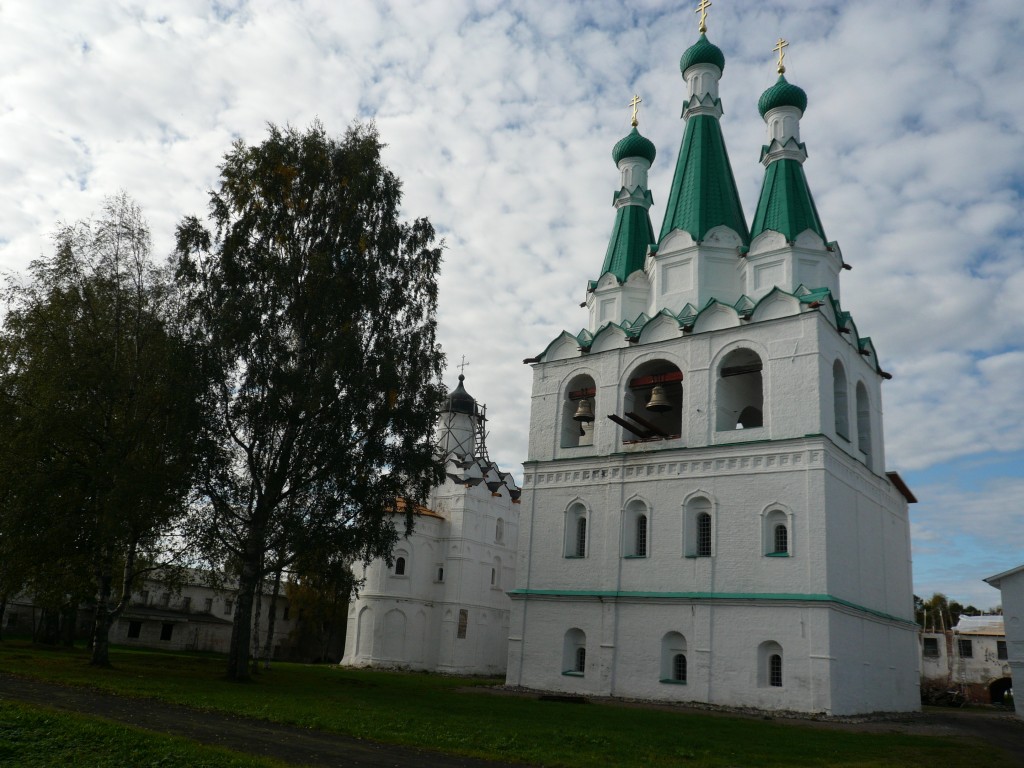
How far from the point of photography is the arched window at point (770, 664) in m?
19.9

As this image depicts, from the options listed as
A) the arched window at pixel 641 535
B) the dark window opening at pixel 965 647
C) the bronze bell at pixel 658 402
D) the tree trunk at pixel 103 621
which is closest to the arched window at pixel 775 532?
the arched window at pixel 641 535

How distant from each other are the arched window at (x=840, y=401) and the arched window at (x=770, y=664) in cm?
632

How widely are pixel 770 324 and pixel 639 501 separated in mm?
6116

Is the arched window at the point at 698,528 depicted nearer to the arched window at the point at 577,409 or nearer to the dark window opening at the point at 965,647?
the arched window at the point at 577,409

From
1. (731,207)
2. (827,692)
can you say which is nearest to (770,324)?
(731,207)

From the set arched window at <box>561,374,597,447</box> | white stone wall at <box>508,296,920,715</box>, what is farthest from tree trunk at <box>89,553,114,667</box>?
arched window at <box>561,374,597,447</box>

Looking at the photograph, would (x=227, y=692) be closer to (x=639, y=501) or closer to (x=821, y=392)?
(x=639, y=501)

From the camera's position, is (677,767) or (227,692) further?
(227,692)

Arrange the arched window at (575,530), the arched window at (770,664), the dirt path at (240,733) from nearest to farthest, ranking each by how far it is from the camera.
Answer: the dirt path at (240,733) < the arched window at (770,664) < the arched window at (575,530)

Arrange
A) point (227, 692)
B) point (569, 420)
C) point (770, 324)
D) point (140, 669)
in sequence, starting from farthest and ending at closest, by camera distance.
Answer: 1. point (569, 420)
2. point (770, 324)
3. point (140, 669)
4. point (227, 692)

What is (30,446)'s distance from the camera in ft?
58.9

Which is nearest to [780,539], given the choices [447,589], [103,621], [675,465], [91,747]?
[675,465]

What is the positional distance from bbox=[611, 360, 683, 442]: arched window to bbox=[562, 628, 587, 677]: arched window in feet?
19.0

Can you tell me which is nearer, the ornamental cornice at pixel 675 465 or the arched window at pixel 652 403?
the ornamental cornice at pixel 675 465
